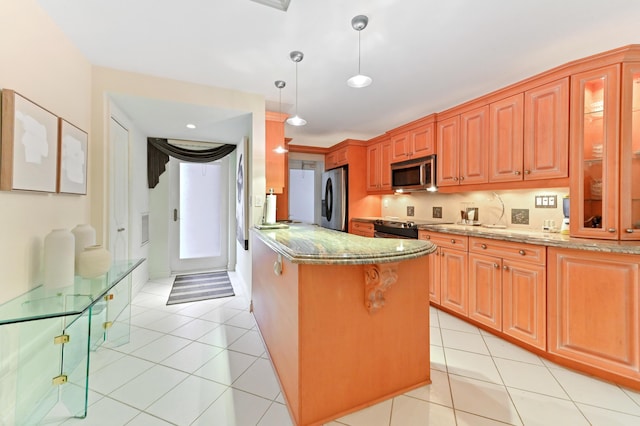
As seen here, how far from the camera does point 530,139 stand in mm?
2379

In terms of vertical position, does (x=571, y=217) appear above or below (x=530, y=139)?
below

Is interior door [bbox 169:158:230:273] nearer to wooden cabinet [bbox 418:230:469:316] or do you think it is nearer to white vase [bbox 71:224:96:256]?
white vase [bbox 71:224:96:256]

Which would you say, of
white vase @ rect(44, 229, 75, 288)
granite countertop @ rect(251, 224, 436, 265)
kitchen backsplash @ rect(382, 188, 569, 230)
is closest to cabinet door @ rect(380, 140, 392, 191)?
kitchen backsplash @ rect(382, 188, 569, 230)

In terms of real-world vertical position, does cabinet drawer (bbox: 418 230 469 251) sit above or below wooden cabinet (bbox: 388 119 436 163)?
below

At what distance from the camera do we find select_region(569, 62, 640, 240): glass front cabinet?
6.11 ft

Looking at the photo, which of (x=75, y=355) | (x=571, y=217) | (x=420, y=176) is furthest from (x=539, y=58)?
(x=75, y=355)

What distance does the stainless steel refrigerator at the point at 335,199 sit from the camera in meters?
4.58

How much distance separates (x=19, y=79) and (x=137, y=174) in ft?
7.60

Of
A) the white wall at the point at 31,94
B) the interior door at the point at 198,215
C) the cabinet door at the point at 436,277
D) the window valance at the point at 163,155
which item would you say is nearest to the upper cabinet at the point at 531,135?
the cabinet door at the point at 436,277

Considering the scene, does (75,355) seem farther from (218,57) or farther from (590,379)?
(590,379)

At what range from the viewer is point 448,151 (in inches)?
125

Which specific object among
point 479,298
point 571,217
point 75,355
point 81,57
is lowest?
point 75,355

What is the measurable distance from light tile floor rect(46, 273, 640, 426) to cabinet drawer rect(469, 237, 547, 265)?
2.51 ft

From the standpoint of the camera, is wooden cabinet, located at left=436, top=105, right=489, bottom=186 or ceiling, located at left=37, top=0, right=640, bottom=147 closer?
ceiling, located at left=37, top=0, right=640, bottom=147
